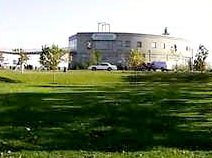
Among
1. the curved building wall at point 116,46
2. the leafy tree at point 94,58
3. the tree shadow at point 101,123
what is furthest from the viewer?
the curved building wall at point 116,46

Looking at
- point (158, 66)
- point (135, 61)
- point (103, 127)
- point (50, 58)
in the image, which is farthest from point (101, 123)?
point (135, 61)

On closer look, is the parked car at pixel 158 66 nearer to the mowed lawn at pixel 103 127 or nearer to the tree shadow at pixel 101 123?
the mowed lawn at pixel 103 127

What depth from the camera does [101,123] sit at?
12.4 meters

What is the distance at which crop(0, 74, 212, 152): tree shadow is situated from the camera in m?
10.4

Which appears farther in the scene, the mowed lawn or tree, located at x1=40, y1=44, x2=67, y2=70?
tree, located at x1=40, y1=44, x2=67, y2=70

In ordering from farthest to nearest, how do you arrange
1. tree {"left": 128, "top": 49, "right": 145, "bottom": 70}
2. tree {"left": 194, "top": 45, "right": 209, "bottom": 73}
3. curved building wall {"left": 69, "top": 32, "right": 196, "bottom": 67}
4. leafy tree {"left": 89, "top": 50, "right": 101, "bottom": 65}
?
curved building wall {"left": 69, "top": 32, "right": 196, "bottom": 67} → leafy tree {"left": 89, "top": 50, "right": 101, "bottom": 65} → tree {"left": 128, "top": 49, "right": 145, "bottom": 70} → tree {"left": 194, "top": 45, "right": 209, "bottom": 73}

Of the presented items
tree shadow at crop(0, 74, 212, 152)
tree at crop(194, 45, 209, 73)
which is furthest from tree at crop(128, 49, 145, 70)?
tree shadow at crop(0, 74, 212, 152)

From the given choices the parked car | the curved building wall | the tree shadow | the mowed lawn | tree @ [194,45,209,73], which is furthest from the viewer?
the curved building wall

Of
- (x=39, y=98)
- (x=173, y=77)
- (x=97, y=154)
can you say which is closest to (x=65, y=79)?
(x=173, y=77)

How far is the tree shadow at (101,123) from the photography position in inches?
410

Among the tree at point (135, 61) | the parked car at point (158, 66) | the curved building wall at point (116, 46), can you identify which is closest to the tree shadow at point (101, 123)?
the parked car at point (158, 66)

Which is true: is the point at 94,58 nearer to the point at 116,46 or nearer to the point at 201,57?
the point at 116,46

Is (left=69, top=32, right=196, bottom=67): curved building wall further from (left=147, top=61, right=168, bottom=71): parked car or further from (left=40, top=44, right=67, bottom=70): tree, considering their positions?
(left=40, top=44, right=67, bottom=70): tree

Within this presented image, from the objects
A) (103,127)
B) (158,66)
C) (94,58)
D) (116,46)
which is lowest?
(103,127)
